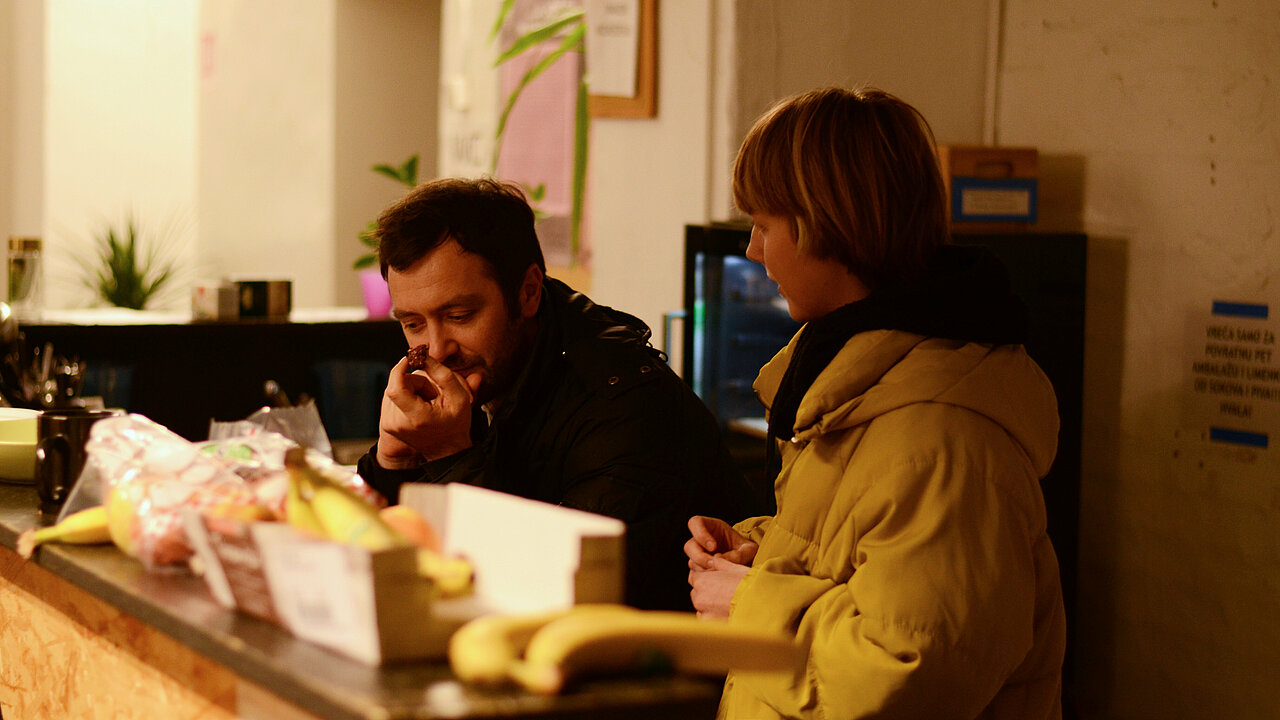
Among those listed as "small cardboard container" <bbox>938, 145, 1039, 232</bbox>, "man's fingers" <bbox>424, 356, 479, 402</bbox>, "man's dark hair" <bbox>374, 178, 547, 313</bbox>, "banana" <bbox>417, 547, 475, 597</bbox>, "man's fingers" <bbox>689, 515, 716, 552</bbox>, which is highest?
"small cardboard container" <bbox>938, 145, 1039, 232</bbox>

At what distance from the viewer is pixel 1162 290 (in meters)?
3.23

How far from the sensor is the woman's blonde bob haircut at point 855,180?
1.56 m

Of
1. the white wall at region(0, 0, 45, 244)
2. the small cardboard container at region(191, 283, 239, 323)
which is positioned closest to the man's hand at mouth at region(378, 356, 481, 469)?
the small cardboard container at region(191, 283, 239, 323)

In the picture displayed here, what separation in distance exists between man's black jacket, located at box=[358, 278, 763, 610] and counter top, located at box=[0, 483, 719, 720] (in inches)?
31.3

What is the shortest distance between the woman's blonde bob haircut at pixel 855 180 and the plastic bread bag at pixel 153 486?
72 cm

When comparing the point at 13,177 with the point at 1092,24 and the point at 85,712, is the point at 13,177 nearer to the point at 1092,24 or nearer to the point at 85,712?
the point at 1092,24

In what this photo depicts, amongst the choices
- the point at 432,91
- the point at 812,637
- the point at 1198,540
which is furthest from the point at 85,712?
the point at 432,91

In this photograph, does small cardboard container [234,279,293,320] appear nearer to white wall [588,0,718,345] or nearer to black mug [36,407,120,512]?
white wall [588,0,718,345]

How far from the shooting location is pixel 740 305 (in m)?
3.49

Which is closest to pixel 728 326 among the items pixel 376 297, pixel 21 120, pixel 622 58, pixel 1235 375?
pixel 622 58

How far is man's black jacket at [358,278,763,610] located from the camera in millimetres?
1894

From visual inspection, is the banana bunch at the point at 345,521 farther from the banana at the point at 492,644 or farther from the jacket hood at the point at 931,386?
the jacket hood at the point at 931,386

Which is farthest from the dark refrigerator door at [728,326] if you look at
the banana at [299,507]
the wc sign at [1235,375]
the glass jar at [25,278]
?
the banana at [299,507]

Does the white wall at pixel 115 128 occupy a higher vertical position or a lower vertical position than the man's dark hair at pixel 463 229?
higher
